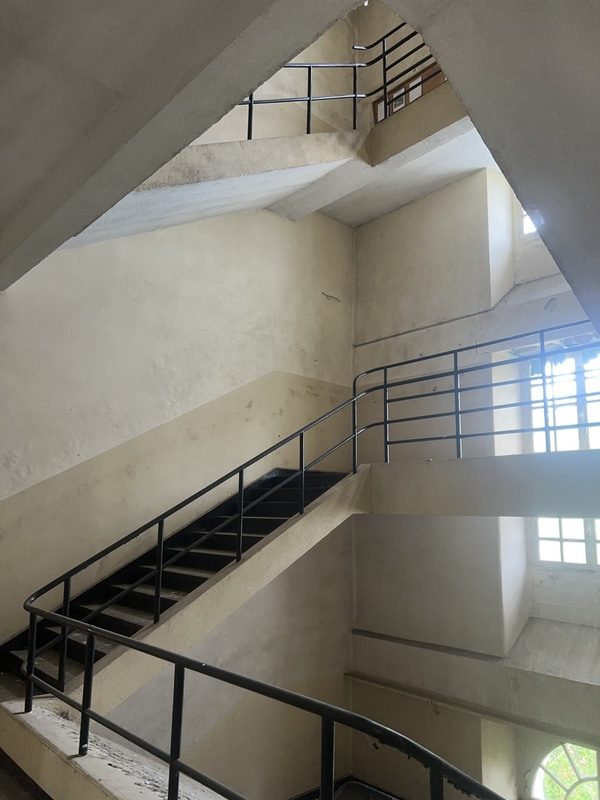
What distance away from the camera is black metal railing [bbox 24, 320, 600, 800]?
1821mm

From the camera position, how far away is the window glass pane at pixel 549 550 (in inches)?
240

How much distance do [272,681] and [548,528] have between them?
11.3ft

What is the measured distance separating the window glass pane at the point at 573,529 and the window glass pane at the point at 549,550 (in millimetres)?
171


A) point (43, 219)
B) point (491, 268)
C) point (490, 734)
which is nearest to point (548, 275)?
point (491, 268)

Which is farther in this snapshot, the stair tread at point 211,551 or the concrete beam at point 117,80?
the stair tread at point 211,551

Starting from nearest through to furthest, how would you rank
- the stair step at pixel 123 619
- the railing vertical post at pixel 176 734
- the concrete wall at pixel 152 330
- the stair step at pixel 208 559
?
the railing vertical post at pixel 176 734, the stair step at pixel 123 619, the stair step at pixel 208 559, the concrete wall at pixel 152 330

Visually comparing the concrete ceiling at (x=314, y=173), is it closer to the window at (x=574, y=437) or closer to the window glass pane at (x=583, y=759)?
the window at (x=574, y=437)

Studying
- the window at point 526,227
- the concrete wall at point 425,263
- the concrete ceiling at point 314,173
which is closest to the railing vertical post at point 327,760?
the concrete ceiling at point 314,173

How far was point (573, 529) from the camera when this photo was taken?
596 centimetres

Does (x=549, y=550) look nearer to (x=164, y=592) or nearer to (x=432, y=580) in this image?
(x=432, y=580)

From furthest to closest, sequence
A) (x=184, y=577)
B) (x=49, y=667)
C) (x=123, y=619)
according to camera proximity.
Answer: (x=184, y=577) → (x=123, y=619) → (x=49, y=667)

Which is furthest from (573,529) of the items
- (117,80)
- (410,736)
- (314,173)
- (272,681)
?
(117,80)

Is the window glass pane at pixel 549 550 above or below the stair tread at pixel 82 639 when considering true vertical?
above

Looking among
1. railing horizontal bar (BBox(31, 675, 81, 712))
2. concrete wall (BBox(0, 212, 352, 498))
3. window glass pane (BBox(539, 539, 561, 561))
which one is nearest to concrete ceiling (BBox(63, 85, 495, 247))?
concrete wall (BBox(0, 212, 352, 498))
